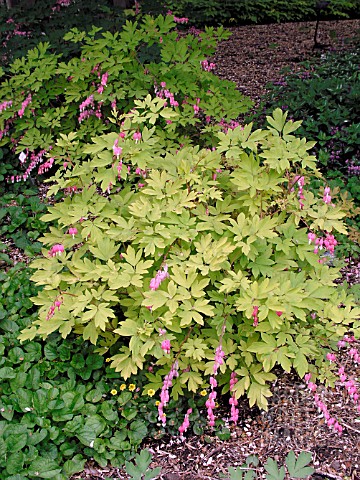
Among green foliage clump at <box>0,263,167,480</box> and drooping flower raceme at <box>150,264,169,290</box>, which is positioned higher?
drooping flower raceme at <box>150,264,169,290</box>

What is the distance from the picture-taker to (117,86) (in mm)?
3789

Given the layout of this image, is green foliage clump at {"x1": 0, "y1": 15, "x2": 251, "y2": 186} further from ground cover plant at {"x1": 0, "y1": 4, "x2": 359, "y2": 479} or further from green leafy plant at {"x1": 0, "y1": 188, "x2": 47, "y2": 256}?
ground cover plant at {"x1": 0, "y1": 4, "x2": 359, "y2": 479}

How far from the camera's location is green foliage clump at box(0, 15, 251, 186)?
11.9 ft

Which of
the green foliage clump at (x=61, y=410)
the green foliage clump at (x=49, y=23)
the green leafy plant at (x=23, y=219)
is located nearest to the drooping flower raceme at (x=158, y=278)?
the green foliage clump at (x=61, y=410)

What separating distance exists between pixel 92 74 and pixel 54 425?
2631 mm

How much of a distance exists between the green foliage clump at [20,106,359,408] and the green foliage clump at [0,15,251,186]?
1.07 m

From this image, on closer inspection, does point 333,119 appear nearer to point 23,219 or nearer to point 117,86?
point 117,86

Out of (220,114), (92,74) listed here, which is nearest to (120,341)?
(220,114)

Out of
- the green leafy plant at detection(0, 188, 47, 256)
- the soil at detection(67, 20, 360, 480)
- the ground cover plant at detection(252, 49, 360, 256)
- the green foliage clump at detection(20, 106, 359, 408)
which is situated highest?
the green foliage clump at detection(20, 106, 359, 408)

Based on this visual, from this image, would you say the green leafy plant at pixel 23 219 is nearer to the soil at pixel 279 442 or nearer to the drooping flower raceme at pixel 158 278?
the drooping flower raceme at pixel 158 278

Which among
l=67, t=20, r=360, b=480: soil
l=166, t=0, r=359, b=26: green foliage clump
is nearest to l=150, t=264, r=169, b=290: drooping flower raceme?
l=67, t=20, r=360, b=480: soil

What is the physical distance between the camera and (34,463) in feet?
7.13

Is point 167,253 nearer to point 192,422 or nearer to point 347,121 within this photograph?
point 192,422

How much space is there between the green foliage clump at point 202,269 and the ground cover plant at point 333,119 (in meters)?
1.51
